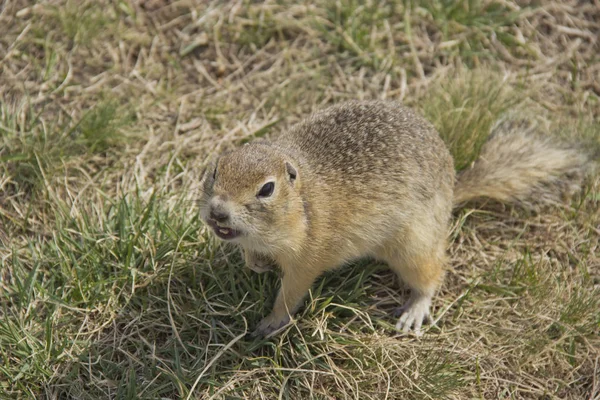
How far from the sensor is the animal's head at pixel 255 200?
393 cm

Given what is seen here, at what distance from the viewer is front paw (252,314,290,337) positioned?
4.74 m

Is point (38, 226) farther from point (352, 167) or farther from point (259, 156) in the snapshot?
point (352, 167)

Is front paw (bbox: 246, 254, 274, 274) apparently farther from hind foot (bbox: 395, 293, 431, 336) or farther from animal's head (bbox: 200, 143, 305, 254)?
hind foot (bbox: 395, 293, 431, 336)

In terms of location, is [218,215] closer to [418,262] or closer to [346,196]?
[346,196]

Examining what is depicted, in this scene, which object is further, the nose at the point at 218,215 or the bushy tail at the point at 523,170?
the bushy tail at the point at 523,170

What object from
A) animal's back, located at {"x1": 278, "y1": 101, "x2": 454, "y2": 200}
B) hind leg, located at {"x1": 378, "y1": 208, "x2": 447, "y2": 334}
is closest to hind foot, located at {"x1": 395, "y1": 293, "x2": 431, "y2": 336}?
hind leg, located at {"x1": 378, "y1": 208, "x2": 447, "y2": 334}

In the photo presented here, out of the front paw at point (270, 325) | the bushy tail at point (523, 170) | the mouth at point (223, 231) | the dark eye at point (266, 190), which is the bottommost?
the front paw at point (270, 325)

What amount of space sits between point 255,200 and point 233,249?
1149 mm

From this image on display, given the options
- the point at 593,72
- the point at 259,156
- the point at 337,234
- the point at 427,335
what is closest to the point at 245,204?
the point at 259,156

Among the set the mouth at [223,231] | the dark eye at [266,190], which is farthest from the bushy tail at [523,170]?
the mouth at [223,231]

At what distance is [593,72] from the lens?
20.9 feet

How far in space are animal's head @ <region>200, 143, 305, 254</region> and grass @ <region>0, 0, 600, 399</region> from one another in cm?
75

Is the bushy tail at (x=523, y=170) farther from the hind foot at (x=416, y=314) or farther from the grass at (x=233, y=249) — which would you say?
the hind foot at (x=416, y=314)

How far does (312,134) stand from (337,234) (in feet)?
2.37
